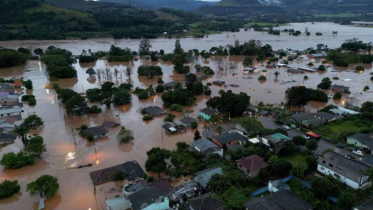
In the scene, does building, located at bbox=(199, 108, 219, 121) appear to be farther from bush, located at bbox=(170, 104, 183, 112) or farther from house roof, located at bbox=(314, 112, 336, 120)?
house roof, located at bbox=(314, 112, 336, 120)

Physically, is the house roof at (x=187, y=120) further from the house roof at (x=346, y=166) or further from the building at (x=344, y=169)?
the house roof at (x=346, y=166)

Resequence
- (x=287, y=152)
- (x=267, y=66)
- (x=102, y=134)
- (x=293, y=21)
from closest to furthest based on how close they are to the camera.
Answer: (x=287, y=152), (x=102, y=134), (x=267, y=66), (x=293, y=21)

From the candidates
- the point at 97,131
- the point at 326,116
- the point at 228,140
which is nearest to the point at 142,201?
the point at 228,140

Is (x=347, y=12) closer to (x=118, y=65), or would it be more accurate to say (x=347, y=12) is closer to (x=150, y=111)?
(x=118, y=65)

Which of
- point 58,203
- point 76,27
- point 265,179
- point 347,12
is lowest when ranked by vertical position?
point 58,203

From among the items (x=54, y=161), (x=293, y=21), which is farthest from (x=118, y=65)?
(x=293, y=21)

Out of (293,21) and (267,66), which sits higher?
(293,21)

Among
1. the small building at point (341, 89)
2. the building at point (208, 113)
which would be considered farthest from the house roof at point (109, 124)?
the small building at point (341, 89)
